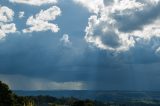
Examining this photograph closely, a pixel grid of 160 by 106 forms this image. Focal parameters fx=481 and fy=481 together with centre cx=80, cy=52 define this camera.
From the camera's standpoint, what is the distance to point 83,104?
14125cm

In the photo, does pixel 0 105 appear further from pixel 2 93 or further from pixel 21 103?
pixel 21 103

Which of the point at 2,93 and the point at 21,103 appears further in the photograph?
the point at 21,103

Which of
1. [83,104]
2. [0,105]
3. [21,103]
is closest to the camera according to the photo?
[0,105]

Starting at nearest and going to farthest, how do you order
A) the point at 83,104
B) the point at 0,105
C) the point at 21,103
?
the point at 0,105 < the point at 21,103 < the point at 83,104

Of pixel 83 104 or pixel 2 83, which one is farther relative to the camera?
pixel 83 104

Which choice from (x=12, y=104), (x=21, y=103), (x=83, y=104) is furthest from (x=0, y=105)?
(x=83, y=104)

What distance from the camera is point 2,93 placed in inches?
4513

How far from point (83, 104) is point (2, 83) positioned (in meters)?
32.5

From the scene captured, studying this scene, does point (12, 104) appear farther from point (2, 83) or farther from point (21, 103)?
point (21, 103)

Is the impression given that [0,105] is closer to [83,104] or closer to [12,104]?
[12,104]

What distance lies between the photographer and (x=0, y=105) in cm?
11012

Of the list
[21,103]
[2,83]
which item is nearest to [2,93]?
[2,83]

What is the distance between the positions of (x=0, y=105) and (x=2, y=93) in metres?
5.09

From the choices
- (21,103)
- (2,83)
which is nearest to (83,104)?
(21,103)
